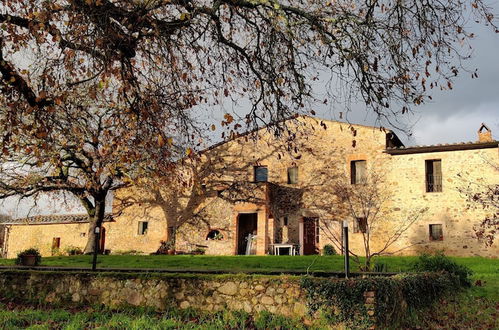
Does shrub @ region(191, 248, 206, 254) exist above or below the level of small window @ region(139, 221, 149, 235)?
below

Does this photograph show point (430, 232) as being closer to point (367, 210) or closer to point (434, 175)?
point (434, 175)

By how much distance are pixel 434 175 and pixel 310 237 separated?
22.2ft

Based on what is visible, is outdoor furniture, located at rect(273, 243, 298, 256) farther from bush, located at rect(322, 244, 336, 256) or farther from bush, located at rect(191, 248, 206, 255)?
bush, located at rect(191, 248, 206, 255)

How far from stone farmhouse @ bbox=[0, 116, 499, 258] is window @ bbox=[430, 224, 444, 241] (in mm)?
46

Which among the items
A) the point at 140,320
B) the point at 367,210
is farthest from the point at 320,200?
the point at 140,320

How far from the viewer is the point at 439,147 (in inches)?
836

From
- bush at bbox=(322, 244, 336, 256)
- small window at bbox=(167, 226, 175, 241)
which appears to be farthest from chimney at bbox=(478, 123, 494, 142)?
small window at bbox=(167, 226, 175, 241)

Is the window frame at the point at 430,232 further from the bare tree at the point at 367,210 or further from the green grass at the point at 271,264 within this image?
the green grass at the point at 271,264

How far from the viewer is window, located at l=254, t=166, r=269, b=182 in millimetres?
25553

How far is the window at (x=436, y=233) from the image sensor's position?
2100cm

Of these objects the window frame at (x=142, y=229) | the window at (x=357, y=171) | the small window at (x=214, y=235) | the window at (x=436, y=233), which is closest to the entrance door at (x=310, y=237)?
the window at (x=357, y=171)

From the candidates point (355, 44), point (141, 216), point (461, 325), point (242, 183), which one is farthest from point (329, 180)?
point (355, 44)

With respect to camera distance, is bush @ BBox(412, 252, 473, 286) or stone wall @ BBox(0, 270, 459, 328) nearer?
stone wall @ BBox(0, 270, 459, 328)

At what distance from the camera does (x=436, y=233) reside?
2109 centimetres
